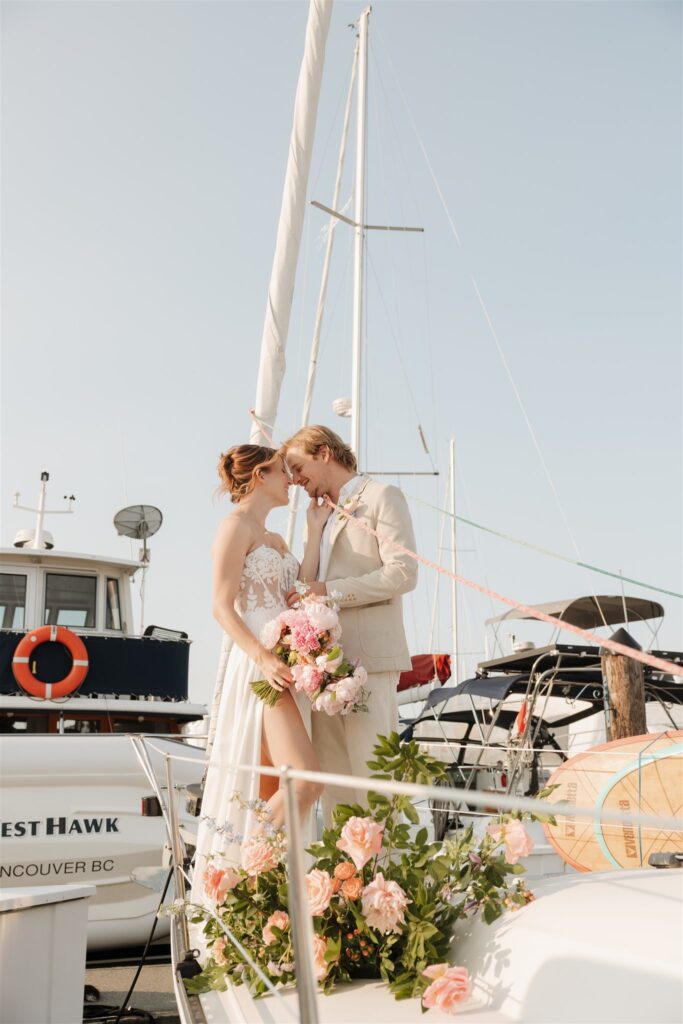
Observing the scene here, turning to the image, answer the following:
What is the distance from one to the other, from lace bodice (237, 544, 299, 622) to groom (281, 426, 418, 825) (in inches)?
2.5

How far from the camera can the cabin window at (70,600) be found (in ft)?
33.0

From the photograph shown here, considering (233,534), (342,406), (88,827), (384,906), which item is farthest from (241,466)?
(342,406)

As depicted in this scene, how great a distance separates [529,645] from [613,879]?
9.32 meters

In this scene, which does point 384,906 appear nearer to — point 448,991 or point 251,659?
point 448,991

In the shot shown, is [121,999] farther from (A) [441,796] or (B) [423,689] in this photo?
(B) [423,689]

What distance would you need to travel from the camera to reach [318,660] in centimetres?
345

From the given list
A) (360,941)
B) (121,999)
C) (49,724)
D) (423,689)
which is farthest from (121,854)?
(423,689)

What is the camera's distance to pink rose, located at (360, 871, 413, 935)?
233cm

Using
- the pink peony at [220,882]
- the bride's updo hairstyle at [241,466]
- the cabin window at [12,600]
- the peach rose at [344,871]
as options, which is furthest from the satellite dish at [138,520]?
the peach rose at [344,871]

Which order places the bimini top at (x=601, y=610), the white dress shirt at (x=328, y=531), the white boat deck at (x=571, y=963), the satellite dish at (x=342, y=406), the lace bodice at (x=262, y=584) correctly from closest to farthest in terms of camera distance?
the white boat deck at (x=571, y=963) → the lace bodice at (x=262, y=584) → the white dress shirt at (x=328, y=531) → the bimini top at (x=601, y=610) → the satellite dish at (x=342, y=406)

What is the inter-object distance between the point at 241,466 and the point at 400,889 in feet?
7.21

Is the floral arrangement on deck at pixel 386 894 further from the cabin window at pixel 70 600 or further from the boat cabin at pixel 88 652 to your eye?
the cabin window at pixel 70 600

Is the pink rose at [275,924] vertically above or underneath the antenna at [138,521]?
underneath

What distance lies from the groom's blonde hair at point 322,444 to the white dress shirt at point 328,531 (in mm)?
93
